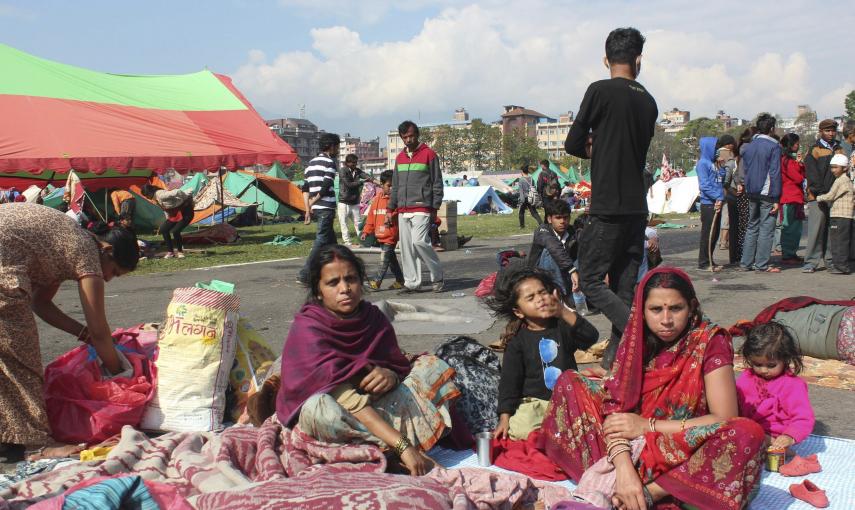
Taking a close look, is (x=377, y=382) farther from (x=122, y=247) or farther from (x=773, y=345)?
(x=773, y=345)

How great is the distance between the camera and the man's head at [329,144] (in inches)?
372

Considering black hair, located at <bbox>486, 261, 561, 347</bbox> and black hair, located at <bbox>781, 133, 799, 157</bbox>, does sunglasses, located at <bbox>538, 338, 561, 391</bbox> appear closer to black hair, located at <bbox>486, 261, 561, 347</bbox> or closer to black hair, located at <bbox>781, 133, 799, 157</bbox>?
black hair, located at <bbox>486, 261, 561, 347</bbox>

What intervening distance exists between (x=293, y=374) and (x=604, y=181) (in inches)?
89.8

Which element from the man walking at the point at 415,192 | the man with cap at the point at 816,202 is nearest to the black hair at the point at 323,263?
the man walking at the point at 415,192

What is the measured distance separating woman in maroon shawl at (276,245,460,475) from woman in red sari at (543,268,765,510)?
64cm

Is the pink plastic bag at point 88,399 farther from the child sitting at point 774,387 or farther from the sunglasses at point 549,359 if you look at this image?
the child sitting at point 774,387

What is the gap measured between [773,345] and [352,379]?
201cm

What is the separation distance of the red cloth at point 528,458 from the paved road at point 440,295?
59.9 inches

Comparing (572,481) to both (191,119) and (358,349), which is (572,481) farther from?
(191,119)

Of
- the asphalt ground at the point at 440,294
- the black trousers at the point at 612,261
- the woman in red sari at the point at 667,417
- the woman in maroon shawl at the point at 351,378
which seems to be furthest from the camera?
the asphalt ground at the point at 440,294

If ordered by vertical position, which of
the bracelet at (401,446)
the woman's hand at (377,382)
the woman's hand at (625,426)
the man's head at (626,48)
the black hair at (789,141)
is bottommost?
the bracelet at (401,446)

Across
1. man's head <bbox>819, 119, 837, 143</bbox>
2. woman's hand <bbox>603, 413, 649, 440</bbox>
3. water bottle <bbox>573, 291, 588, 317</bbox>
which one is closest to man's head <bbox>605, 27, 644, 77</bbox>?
woman's hand <bbox>603, 413, 649, 440</bbox>

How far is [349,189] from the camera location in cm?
1387

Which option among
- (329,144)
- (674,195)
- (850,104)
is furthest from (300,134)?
(329,144)
